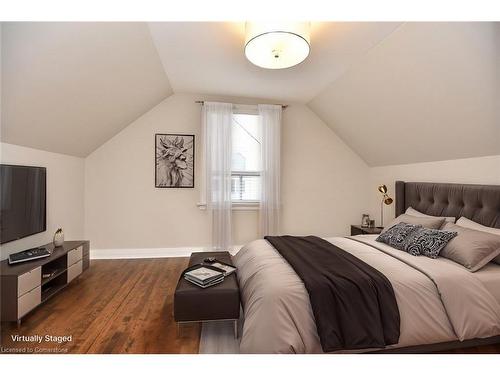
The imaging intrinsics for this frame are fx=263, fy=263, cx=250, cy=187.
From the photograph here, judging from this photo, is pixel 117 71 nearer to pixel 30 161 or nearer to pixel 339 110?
pixel 30 161

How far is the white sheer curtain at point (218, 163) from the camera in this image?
3953 mm

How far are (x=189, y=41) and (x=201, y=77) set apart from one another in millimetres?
869

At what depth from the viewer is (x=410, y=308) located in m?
1.65

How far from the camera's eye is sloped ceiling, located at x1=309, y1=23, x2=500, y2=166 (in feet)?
6.30

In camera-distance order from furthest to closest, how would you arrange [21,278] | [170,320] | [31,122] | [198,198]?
[198,198] < [31,122] < [170,320] < [21,278]

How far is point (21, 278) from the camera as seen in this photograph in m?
2.01

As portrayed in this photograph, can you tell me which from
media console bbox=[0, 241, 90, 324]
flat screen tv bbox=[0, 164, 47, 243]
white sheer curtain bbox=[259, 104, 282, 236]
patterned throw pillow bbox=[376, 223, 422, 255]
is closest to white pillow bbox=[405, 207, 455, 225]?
patterned throw pillow bbox=[376, 223, 422, 255]

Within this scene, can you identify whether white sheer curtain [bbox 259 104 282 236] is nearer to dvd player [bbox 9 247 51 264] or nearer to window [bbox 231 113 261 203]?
window [bbox 231 113 261 203]

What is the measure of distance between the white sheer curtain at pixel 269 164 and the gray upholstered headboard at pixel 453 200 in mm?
1704

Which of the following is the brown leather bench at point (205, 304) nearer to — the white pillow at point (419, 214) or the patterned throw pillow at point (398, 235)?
the patterned throw pillow at point (398, 235)

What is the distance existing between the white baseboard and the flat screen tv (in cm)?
115

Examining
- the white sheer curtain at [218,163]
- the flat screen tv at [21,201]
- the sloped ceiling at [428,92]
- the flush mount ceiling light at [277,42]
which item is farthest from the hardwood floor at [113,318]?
the sloped ceiling at [428,92]
